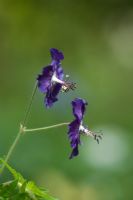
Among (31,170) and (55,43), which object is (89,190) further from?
(55,43)

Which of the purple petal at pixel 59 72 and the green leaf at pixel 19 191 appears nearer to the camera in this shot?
the green leaf at pixel 19 191

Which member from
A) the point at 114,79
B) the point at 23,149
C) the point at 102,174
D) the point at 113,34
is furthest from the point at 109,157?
the point at 113,34

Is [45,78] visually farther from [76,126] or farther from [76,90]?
[76,90]

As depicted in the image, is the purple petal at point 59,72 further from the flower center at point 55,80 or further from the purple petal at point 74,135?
the purple petal at point 74,135

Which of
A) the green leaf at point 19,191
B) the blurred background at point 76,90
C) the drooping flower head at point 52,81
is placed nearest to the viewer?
the green leaf at point 19,191

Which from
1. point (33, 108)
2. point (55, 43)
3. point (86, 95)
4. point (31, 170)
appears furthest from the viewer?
point (55, 43)

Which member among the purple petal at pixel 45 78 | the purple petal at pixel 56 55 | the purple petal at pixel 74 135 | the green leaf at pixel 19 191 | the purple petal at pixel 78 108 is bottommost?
the green leaf at pixel 19 191

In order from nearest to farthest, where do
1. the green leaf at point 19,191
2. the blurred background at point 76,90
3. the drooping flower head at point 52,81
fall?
the green leaf at point 19,191
the drooping flower head at point 52,81
the blurred background at point 76,90

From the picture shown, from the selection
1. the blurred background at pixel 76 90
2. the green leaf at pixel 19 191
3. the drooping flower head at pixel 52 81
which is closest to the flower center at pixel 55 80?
the drooping flower head at pixel 52 81
